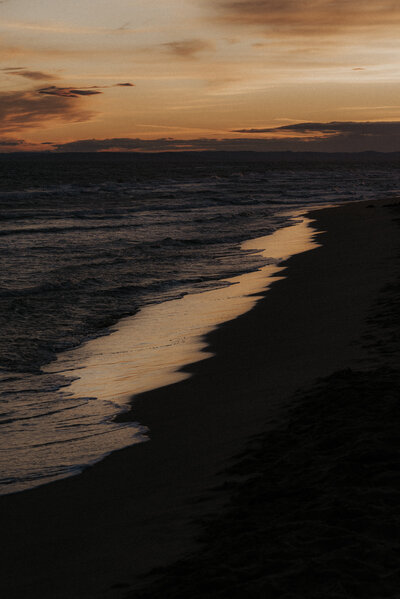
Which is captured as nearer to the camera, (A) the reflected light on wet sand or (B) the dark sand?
(B) the dark sand

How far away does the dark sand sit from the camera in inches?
127

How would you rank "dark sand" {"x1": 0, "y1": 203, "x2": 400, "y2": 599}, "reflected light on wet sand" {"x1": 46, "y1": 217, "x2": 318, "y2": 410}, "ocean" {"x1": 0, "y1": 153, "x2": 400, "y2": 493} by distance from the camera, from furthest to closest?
"reflected light on wet sand" {"x1": 46, "y1": 217, "x2": 318, "y2": 410} < "ocean" {"x1": 0, "y1": 153, "x2": 400, "y2": 493} < "dark sand" {"x1": 0, "y1": 203, "x2": 400, "y2": 599}

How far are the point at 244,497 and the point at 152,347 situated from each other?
5.36m

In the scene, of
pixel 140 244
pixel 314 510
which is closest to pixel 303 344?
pixel 314 510

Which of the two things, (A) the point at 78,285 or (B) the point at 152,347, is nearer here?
(B) the point at 152,347

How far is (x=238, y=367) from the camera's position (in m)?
7.89

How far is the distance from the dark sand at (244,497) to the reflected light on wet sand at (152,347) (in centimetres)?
55

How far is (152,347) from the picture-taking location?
938cm

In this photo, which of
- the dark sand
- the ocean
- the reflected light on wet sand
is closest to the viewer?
the dark sand

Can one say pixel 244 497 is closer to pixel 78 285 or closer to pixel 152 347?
pixel 152 347

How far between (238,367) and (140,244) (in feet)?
53.2

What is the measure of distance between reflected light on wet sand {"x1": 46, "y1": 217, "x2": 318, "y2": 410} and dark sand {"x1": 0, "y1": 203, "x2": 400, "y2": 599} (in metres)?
0.55

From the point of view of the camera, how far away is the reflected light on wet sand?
25.4 feet

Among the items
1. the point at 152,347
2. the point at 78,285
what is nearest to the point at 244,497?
the point at 152,347
